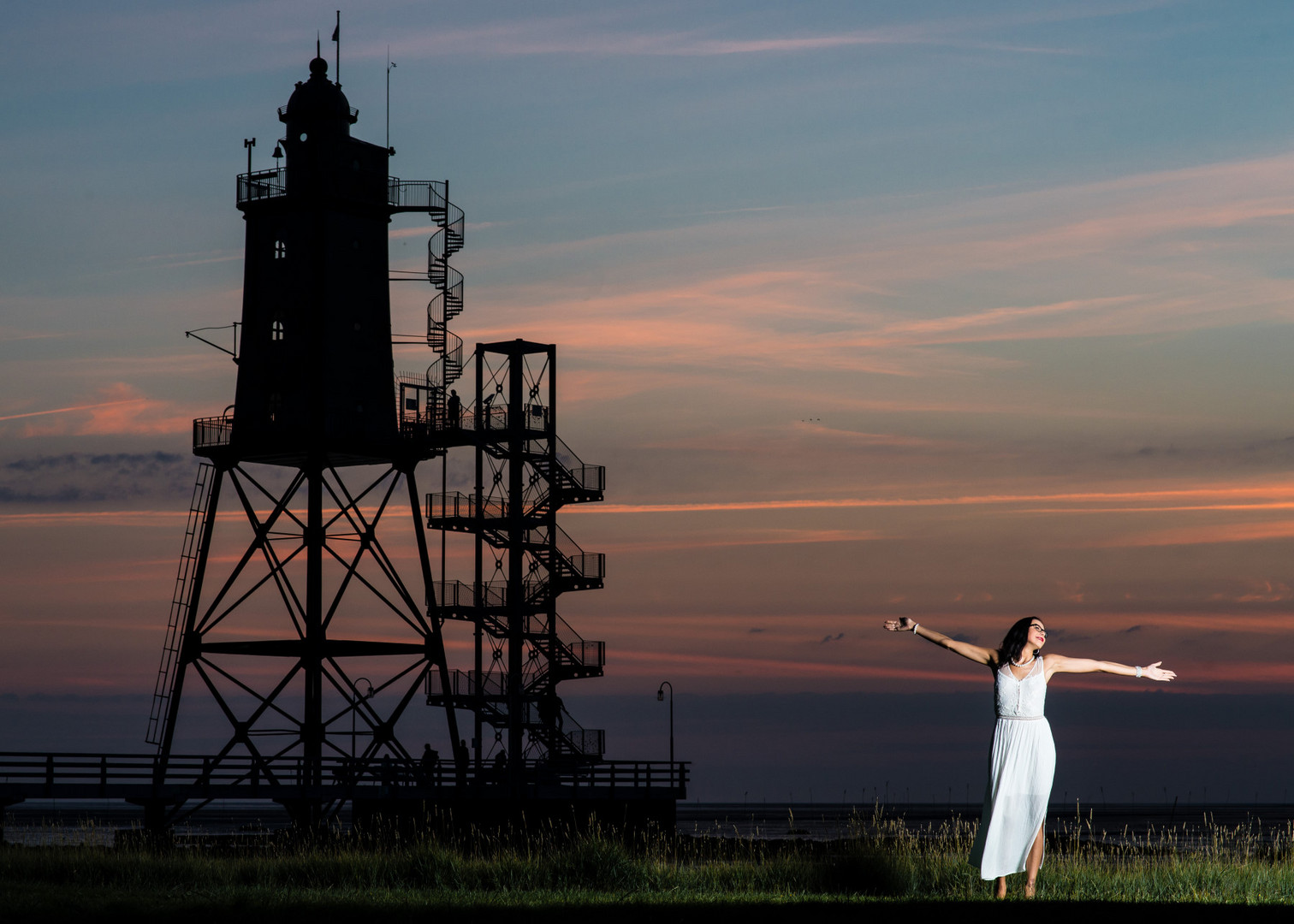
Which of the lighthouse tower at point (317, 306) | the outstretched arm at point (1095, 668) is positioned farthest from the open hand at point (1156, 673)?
the lighthouse tower at point (317, 306)

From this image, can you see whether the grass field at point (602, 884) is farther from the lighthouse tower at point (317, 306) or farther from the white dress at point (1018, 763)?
the lighthouse tower at point (317, 306)

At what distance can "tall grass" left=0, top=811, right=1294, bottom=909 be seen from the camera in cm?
1952

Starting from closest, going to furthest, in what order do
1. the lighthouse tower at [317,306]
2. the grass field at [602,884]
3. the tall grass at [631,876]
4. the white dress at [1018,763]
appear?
the white dress at [1018,763], the grass field at [602,884], the tall grass at [631,876], the lighthouse tower at [317,306]

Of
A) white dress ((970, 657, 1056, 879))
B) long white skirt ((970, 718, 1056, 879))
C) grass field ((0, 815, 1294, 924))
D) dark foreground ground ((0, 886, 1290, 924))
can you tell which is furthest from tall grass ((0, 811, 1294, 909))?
white dress ((970, 657, 1056, 879))

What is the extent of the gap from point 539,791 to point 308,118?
73.9 ft

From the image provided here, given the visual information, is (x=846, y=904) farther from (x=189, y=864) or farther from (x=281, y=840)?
(x=281, y=840)

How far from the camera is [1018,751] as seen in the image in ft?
54.2

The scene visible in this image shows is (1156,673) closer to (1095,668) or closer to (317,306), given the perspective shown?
(1095,668)

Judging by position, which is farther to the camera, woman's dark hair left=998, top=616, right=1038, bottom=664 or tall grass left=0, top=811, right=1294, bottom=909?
tall grass left=0, top=811, right=1294, bottom=909

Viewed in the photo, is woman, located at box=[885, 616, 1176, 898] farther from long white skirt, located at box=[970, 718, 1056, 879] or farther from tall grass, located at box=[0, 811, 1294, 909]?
tall grass, located at box=[0, 811, 1294, 909]

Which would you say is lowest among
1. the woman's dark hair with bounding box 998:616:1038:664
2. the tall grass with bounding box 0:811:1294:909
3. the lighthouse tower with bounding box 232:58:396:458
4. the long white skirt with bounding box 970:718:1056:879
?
the tall grass with bounding box 0:811:1294:909

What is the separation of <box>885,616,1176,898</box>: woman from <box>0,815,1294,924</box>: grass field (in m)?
0.65

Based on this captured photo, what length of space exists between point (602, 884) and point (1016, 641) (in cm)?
771

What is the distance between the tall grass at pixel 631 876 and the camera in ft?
64.0
